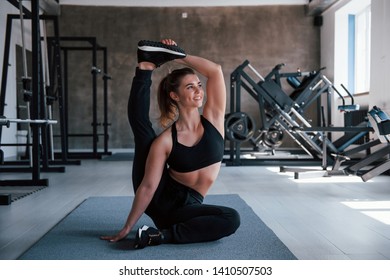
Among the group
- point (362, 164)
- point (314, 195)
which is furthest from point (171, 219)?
point (362, 164)

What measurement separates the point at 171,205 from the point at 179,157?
0.73 ft

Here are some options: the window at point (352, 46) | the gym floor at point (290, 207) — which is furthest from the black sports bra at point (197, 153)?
the window at point (352, 46)

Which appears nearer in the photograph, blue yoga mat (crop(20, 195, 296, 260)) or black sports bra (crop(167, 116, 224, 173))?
blue yoga mat (crop(20, 195, 296, 260))

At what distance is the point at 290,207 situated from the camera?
3.05m

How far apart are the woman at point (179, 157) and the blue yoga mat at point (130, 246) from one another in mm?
57

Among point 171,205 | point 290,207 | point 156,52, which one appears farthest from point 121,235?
point 290,207

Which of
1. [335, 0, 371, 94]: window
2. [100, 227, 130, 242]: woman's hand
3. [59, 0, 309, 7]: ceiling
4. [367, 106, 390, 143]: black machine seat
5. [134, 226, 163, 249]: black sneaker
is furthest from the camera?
[59, 0, 309, 7]: ceiling

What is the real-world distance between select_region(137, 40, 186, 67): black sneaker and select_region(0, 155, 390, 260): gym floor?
2.93 feet

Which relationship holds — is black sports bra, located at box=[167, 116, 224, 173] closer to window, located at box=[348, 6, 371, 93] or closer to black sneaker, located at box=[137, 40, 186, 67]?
black sneaker, located at box=[137, 40, 186, 67]

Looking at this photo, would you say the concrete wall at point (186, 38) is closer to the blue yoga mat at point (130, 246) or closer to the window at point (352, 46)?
the window at point (352, 46)

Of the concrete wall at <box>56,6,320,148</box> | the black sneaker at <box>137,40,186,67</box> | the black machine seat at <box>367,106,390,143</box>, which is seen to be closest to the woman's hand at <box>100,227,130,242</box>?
the black sneaker at <box>137,40,186,67</box>

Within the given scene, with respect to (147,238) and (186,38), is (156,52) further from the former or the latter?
(186,38)

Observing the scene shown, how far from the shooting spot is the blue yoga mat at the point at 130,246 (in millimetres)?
1848

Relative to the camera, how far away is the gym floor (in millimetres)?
2076
